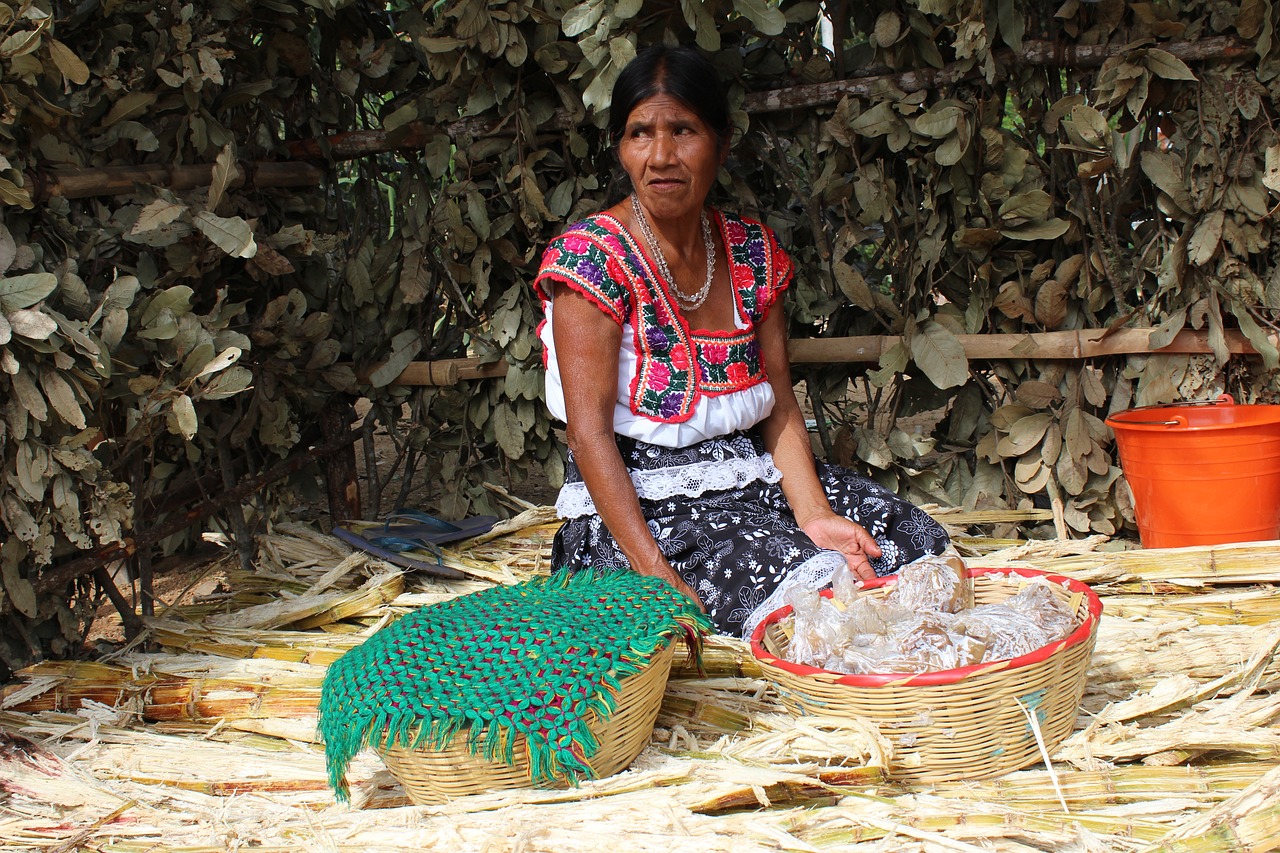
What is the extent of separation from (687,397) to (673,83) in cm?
61

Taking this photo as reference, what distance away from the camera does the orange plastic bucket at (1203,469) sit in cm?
262

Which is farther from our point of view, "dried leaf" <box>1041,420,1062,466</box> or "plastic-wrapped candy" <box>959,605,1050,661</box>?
"dried leaf" <box>1041,420,1062,466</box>

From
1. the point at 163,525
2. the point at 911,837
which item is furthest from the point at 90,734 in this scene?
the point at 911,837

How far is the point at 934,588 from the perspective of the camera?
1.83 meters

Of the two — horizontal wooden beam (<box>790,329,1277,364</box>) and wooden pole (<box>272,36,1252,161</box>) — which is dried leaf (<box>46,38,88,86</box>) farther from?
horizontal wooden beam (<box>790,329,1277,364</box>)

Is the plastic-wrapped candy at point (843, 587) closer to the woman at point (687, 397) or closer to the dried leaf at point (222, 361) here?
the woman at point (687, 397)

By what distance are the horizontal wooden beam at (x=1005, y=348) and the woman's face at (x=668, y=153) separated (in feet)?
2.90

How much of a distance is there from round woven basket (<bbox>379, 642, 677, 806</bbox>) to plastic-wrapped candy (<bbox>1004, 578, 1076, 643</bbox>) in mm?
572

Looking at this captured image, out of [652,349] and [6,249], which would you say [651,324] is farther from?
[6,249]

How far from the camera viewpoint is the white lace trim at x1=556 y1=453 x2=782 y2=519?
7.63 feet

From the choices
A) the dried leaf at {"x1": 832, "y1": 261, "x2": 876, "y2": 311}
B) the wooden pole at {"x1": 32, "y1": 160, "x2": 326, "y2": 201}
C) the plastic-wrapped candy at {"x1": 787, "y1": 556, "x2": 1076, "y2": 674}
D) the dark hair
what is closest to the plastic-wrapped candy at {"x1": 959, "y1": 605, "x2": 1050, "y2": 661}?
the plastic-wrapped candy at {"x1": 787, "y1": 556, "x2": 1076, "y2": 674}

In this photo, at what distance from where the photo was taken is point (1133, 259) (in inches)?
114

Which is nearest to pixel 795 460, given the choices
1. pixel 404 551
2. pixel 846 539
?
pixel 846 539

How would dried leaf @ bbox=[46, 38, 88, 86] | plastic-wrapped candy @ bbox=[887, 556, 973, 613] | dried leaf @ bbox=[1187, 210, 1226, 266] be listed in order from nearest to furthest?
plastic-wrapped candy @ bbox=[887, 556, 973, 613]
dried leaf @ bbox=[46, 38, 88, 86]
dried leaf @ bbox=[1187, 210, 1226, 266]
